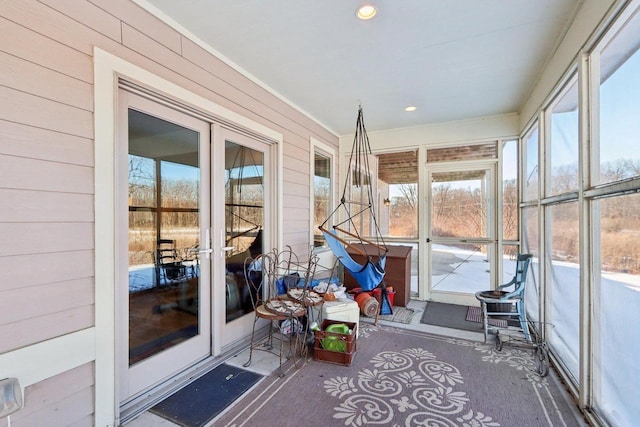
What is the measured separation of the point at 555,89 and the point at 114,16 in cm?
344

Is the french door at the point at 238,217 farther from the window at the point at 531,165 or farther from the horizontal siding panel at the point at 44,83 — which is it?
the window at the point at 531,165

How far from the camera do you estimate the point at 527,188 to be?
3834 millimetres

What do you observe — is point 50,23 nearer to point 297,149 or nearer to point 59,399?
point 59,399

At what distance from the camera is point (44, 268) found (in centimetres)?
151

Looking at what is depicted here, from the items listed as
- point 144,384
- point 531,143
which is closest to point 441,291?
point 531,143

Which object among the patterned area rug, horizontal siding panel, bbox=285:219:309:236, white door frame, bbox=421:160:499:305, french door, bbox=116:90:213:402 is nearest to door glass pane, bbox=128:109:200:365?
french door, bbox=116:90:213:402

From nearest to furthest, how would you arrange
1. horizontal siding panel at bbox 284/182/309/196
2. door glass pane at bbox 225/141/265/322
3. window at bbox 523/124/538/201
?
1. door glass pane at bbox 225/141/265/322
2. window at bbox 523/124/538/201
3. horizontal siding panel at bbox 284/182/309/196

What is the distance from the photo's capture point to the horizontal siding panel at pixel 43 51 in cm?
139

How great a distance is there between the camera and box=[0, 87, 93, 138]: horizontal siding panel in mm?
1389

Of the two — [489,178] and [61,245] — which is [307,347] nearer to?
[61,245]

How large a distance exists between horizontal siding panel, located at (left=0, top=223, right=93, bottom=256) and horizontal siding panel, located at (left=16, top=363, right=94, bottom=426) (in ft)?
2.21

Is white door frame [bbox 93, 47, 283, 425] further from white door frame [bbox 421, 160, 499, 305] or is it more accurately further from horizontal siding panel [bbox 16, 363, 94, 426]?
white door frame [bbox 421, 160, 499, 305]

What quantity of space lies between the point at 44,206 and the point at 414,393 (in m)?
2.62

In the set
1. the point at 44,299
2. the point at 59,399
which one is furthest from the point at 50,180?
the point at 59,399
